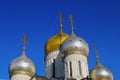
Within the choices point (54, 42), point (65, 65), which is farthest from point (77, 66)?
point (54, 42)

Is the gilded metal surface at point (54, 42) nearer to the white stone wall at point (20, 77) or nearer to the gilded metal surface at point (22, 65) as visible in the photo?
the gilded metal surface at point (22, 65)

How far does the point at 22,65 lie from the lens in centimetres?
2162

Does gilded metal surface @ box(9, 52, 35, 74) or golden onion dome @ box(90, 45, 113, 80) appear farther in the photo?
golden onion dome @ box(90, 45, 113, 80)

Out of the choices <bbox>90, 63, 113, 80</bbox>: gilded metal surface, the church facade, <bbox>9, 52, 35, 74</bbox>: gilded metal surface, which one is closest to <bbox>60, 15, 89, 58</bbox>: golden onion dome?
the church facade

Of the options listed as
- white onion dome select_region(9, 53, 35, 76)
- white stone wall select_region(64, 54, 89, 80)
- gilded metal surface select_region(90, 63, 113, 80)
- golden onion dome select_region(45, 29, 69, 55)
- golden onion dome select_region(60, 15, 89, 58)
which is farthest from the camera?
golden onion dome select_region(45, 29, 69, 55)

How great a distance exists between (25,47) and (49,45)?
6.30 feet

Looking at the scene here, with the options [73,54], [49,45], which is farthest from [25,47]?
[73,54]

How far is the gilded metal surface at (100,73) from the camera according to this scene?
884 inches

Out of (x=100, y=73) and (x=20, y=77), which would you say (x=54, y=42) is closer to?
(x=100, y=73)

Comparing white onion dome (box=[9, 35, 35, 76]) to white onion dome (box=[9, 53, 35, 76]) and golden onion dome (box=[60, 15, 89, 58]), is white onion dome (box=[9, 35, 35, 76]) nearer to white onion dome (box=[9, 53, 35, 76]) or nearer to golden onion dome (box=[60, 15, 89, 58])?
white onion dome (box=[9, 53, 35, 76])

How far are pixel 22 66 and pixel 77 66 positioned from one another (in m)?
3.91

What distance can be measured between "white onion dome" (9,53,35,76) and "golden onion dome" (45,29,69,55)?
2810mm

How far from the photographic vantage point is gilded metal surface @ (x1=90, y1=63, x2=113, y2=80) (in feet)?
73.7

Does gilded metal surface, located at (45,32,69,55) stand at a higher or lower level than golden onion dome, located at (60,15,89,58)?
higher
